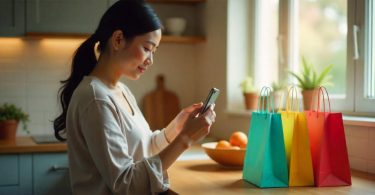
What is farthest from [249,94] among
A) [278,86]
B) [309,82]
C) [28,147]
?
[28,147]

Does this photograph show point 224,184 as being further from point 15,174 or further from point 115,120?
point 15,174

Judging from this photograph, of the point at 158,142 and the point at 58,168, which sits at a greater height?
Result: the point at 158,142

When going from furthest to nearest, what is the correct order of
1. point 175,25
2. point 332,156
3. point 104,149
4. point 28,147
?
point 175,25
point 28,147
point 332,156
point 104,149

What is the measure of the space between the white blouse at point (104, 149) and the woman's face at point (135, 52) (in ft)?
0.29

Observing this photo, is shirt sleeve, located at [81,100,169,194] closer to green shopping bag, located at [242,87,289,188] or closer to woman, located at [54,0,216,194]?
woman, located at [54,0,216,194]

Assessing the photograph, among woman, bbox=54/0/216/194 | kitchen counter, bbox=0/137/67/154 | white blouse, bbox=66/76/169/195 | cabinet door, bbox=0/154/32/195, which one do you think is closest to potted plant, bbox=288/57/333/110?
woman, bbox=54/0/216/194

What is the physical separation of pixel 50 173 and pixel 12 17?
0.89m

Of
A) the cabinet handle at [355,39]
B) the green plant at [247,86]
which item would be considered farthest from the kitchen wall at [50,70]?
the cabinet handle at [355,39]

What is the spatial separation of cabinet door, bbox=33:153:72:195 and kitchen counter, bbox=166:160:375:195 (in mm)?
878

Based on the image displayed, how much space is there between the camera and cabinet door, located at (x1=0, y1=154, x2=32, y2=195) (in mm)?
2488

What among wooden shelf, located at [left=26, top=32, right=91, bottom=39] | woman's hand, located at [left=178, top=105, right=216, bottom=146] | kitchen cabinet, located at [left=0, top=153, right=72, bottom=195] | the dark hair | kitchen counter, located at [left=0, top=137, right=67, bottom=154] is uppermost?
wooden shelf, located at [left=26, top=32, right=91, bottom=39]

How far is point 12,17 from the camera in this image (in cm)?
272

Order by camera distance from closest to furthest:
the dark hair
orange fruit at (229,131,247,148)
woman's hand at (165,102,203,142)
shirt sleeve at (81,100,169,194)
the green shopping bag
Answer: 1. shirt sleeve at (81,100,169,194)
2. the dark hair
3. the green shopping bag
4. woman's hand at (165,102,203,142)
5. orange fruit at (229,131,247,148)

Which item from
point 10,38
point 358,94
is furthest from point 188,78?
point 358,94
